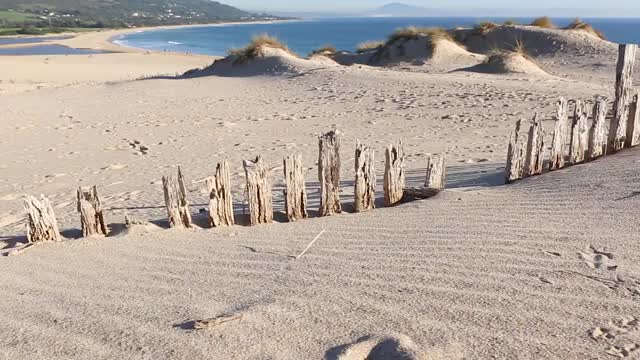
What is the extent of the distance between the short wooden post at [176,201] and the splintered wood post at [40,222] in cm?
97

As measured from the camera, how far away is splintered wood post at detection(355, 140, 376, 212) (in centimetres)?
535

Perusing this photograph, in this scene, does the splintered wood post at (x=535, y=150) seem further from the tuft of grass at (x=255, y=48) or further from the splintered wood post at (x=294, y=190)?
the tuft of grass at (x=255, y=48)

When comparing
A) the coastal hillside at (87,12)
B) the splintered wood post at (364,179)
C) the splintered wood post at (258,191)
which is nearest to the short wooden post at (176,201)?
the splintered wood post at (258,191)

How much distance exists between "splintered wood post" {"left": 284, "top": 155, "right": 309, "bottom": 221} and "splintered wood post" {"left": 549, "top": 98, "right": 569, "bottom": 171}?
2.76 metres

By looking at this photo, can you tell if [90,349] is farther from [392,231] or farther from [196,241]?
[392,231]

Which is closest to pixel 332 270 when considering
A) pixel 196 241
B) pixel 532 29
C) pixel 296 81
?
pixel 196 241

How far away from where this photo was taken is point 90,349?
9.95ft

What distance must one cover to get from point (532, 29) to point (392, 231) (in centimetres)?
2431

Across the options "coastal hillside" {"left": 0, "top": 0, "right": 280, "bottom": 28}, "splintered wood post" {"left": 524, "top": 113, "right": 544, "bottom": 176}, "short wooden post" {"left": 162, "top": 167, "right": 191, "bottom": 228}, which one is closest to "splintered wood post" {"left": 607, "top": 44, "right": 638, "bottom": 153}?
"splintered wood post" {"left": 524, "top": 113, "right": 544, "bottom": 176}

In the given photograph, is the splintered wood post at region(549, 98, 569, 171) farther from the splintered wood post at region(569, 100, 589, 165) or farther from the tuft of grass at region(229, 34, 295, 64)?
the tuft of grass at region(229, 34, 295, 64)

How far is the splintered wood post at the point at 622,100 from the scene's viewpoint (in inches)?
259

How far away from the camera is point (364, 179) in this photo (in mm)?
5523

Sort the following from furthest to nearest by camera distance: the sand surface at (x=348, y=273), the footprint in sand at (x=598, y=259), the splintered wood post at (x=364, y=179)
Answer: the splintered wood post at (x=364, y=179)
the footprint in sand at (x=598, y=259)
the sand surface at (x=348, y=273)

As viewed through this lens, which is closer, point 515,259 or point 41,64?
point 515,259
